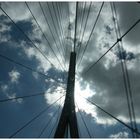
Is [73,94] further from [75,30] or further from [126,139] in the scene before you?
[126,139]

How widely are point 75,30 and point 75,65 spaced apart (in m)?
2.50

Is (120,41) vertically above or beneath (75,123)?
above

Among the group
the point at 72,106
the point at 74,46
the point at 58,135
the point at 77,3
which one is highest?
the point at 77,3

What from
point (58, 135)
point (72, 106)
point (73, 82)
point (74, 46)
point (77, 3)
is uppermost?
point (77, 3)

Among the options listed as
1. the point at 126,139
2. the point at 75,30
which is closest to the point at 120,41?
the point at 126,139

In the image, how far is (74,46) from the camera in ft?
41.8

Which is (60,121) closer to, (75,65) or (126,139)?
(75,65)

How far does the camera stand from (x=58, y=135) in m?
9.93

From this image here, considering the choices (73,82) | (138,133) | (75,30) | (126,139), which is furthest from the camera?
(73,82)

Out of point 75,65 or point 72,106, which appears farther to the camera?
point 75,65

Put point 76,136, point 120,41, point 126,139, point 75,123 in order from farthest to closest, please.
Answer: point 75,123 → point 76,136 → point 120,41 → point 126,139

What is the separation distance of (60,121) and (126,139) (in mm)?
5093

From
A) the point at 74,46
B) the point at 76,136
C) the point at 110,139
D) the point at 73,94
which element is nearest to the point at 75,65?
the point at 74,46

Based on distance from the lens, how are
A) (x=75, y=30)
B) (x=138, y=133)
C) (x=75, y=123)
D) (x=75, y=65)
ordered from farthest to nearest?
(x=75, y=65) → (x=75, y=30) → (x=75, y=123) → (x=138, y=133)
